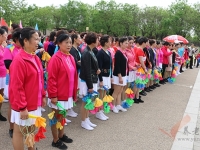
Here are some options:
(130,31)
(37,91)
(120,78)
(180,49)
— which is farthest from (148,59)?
(130,31)

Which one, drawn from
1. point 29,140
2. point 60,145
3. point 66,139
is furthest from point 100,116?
point 29,140

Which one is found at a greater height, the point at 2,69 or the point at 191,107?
the point at 2,69

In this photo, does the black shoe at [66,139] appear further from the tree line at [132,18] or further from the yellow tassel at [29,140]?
the tree line at [132,18]

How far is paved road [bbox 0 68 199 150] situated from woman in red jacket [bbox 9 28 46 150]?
3.33 feet

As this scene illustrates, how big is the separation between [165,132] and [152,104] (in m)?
2.04

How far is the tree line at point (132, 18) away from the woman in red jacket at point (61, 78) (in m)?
34.7

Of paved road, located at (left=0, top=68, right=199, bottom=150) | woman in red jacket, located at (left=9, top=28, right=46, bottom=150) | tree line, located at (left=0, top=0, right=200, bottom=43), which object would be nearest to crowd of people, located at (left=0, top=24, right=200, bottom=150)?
woman in red jacket, located at (left=9, top=28, right=46, bottom=150)

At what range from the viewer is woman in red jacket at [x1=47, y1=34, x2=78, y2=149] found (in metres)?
3.28

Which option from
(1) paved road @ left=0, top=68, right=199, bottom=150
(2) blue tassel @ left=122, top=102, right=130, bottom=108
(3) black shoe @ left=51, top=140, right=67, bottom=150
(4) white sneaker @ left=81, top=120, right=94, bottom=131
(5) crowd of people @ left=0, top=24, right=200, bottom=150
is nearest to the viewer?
(5) crowd of people @ left=0, top=24, right=200, bottom=150

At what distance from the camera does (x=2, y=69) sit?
431cm

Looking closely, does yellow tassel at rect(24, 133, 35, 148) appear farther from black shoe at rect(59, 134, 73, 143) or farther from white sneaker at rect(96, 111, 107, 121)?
white sneaker at rect(96, 111, 107, 121)

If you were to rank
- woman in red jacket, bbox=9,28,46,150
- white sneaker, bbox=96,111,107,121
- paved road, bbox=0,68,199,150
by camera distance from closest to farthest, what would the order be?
woman in red jacket, bbox=9,28,46,150
paved road, bbox=0,68,199,150
white sneaker, bbox=96,111,107,121

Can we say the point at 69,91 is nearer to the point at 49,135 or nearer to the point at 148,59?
the point at 49,135

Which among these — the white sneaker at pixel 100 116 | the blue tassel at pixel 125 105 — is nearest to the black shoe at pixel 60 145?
the white sneaker at pixel 100 116
